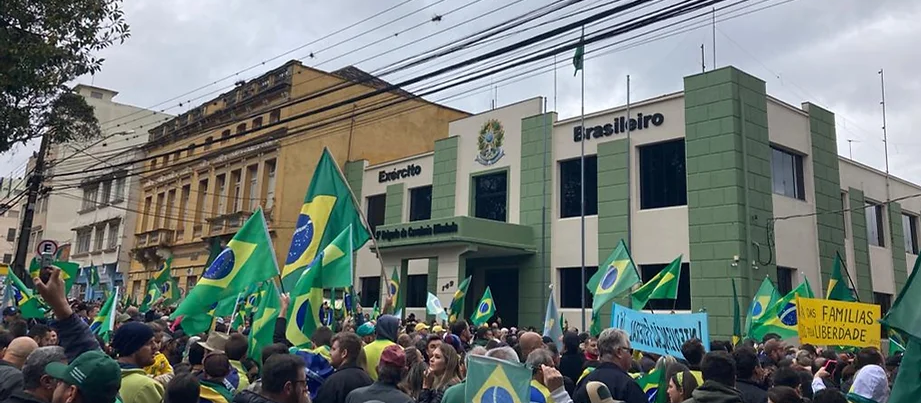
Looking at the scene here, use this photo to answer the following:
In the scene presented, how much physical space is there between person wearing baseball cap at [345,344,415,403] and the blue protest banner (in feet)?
12.5

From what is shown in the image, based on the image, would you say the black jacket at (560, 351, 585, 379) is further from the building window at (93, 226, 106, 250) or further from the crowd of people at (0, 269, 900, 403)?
the building window at (93, 226, 106, 250)

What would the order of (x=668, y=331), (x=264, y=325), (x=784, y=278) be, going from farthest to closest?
(x=784, y=278) → (x=668, y=331) → (x=264, y=325)

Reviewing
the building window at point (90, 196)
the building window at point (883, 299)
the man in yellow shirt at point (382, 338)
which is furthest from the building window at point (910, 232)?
the building window at point (90, 196)

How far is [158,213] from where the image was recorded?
4194cm

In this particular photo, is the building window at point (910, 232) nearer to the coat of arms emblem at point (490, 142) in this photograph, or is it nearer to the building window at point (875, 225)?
the building window at point (875, 225)

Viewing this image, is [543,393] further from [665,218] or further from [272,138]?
[272,138]

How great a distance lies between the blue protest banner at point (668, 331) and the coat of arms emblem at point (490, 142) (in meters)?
18.1

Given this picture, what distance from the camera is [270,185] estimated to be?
33031mm

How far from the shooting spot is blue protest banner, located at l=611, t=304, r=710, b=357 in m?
7.63

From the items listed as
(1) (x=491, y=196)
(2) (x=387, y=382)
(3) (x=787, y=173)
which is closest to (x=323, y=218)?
(2) (x=387, y=382)

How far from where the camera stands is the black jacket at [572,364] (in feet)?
23.1

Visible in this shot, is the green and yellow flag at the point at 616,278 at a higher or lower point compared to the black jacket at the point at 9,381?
higher

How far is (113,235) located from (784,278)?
3984 centimetres

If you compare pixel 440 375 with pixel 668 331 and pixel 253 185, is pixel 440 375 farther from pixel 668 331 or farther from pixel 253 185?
pixel 253 185
